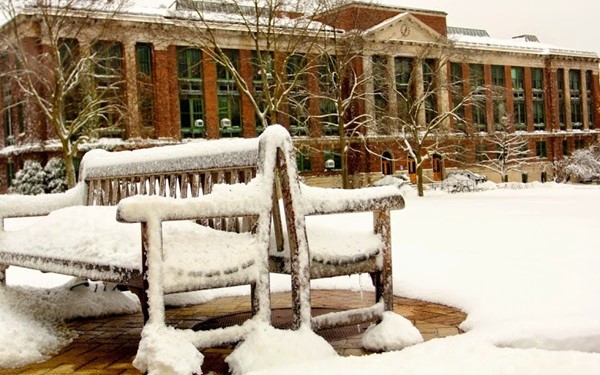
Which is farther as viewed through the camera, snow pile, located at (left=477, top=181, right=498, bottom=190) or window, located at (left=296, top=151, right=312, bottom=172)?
window, located at (left=296, top=151, right=312, bottom=172)

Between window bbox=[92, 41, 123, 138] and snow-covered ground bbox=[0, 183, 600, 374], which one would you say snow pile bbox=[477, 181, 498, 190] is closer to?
window bbox=[92, 41, 123, 138]

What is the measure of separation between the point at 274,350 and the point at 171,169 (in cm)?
164

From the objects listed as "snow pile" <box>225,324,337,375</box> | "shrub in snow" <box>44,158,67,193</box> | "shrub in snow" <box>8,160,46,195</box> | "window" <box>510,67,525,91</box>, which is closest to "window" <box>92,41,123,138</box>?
"shrub in snow" <box>44,158,67,193</box>

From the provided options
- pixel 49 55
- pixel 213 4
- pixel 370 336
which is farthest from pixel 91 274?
pixel 213 4

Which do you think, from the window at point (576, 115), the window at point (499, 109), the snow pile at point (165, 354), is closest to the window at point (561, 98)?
the window at point (576, 115)

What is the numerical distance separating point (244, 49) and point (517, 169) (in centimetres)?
2352

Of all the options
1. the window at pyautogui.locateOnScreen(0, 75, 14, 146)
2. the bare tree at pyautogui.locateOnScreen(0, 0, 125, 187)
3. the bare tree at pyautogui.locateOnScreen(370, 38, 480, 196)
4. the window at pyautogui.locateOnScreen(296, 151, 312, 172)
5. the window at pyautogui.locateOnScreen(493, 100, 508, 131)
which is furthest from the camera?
the window at pyautogui.locateOnScreen(493, 100, 508, 131)

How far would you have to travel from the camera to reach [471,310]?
14.9 feet

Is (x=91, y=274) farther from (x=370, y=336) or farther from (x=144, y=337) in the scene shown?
(x=370, y=336)

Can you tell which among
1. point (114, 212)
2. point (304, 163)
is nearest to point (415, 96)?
point (304, 163)

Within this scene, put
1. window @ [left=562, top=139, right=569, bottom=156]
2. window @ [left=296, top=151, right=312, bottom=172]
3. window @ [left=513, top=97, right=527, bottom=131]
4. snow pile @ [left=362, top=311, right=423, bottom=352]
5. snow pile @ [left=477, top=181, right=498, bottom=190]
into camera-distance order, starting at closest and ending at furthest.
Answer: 1. snow pile @ [left=362, top=311, right=423, bottom=352]
2. snow pile @ [left=477, top=181, right=498, bottom=190]
3. window @ [left=296, top=151, right=312, bottom=172]
4. window @ [left=513, top=97, right=527, bottom=131]
5. window @ [left=562, top=139, right=569, bottom=156]

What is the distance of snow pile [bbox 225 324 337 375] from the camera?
3.10 meters

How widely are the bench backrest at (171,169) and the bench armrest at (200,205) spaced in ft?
1.18

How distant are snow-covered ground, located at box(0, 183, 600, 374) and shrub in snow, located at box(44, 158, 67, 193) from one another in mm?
23660
